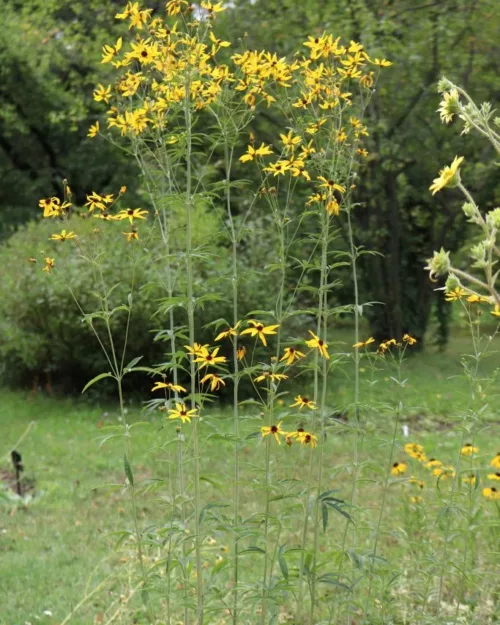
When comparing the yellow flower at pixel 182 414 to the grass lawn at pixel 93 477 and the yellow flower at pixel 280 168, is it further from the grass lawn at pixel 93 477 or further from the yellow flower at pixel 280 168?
the yellow flower at pixel 280 168

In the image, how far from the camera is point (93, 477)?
6016 mm

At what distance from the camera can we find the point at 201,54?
8.53 ft

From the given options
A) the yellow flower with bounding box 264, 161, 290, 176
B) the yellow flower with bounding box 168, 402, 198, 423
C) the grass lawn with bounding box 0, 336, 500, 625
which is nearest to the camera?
the yellow flower with bounding box 168, 402, 198, 423

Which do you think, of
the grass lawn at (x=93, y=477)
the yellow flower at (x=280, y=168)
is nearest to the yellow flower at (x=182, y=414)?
the grass lawn at (x=93, y=477)

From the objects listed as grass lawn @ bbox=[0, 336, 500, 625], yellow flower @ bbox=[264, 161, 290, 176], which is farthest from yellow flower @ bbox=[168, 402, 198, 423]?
yellow flower @ bbox=[264, 161, 290, 176]

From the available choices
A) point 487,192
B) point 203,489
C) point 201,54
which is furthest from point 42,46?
point 201,54

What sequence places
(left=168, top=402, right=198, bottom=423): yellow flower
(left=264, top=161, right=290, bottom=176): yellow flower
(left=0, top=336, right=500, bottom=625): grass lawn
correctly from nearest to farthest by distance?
1. (left=168, top=402, right=198, bottom=423): yellow flower
2. (left=264, top=161, right=290, bottom=176): yellow flower
3. (left=0, top=336, right=500, bottom=625): grass lawn

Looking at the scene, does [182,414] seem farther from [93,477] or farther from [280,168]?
[93,477]

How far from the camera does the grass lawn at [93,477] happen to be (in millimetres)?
3867

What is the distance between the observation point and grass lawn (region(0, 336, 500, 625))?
12.7ft

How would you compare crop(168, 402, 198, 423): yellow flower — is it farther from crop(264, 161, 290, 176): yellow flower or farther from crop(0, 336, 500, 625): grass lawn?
crop(264, 161, 290, 176): yellow flower

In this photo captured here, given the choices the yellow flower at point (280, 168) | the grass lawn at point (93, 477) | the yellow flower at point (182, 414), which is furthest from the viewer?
the grass lawn at point (93, 477)

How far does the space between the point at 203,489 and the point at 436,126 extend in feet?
19.4

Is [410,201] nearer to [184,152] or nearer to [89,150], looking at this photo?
[89,150]
